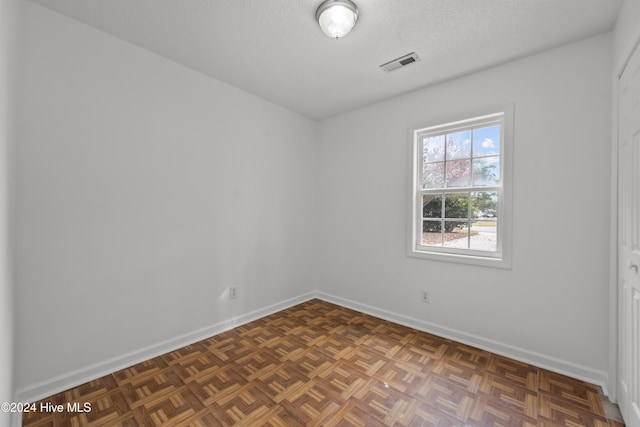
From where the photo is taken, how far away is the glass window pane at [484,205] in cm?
262

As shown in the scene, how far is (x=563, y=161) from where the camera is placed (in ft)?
7.27

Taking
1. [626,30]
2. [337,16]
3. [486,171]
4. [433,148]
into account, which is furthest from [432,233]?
[337,16]

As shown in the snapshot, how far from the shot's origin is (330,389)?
199 centimetres

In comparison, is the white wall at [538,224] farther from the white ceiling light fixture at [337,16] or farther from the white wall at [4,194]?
the white wall at [4,194]

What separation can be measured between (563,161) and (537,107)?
50 centimetres

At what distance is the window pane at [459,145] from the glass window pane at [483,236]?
2.26 ft

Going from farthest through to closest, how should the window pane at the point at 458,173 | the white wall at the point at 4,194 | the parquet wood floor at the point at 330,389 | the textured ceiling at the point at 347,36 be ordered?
the window pane at the point at 458,173 → the textured ceiling at the point at 347,36 → the parquet wood floor at the point at 330,389 → the white wall at the point at 4,194

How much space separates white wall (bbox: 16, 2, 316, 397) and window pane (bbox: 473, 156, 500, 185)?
2.30 meters

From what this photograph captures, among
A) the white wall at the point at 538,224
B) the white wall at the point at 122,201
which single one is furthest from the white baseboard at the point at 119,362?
the white wall at the point at 538,224

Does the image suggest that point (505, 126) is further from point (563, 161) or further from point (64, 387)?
point (64, 387)

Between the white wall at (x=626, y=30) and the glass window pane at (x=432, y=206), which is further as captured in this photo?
the glass window pane at (x=432, y=206)

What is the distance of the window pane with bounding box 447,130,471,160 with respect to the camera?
9.20 ft

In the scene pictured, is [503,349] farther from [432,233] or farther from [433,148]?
[433,148]

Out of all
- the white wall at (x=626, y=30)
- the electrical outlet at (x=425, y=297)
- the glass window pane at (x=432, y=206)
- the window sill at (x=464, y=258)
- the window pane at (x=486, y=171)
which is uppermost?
the white wall at (x=626, y=30)
